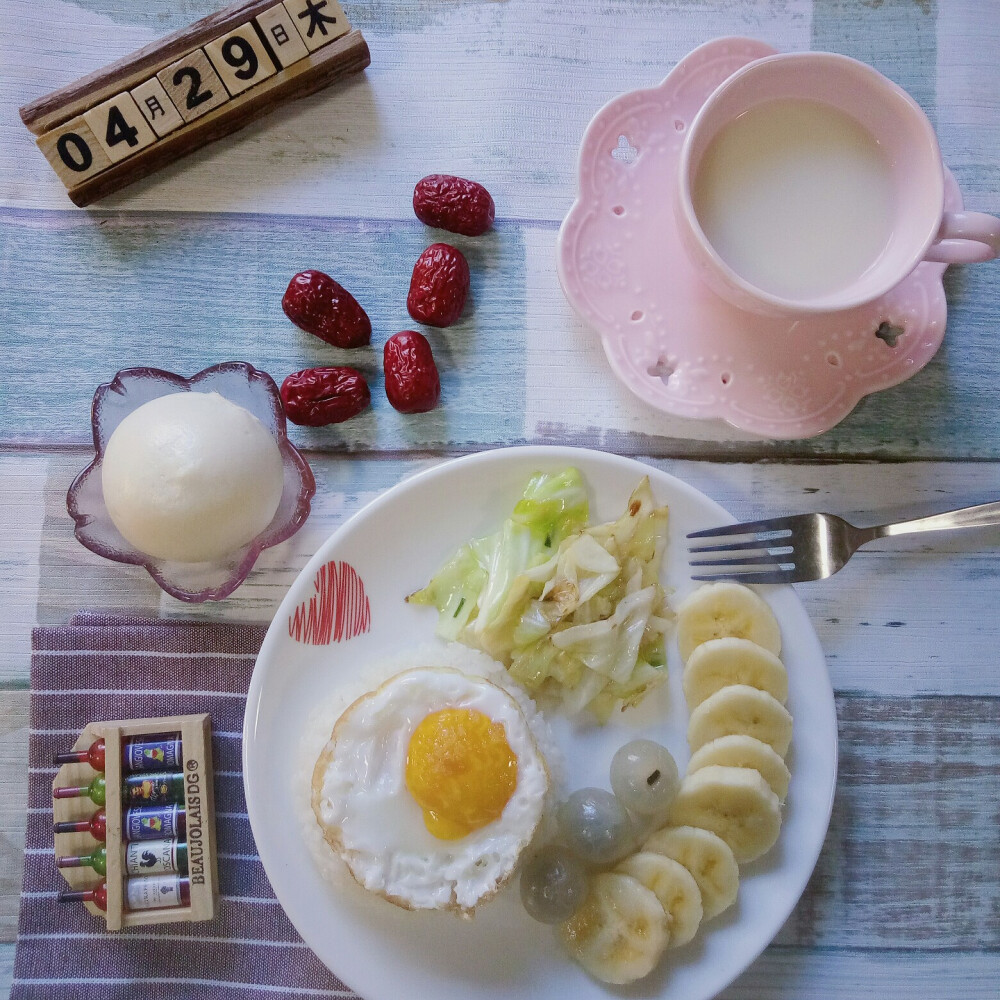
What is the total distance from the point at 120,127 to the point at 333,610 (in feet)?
3.43

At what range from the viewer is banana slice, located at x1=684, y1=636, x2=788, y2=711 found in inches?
60.1

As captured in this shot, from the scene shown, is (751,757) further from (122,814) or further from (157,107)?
(157,107)

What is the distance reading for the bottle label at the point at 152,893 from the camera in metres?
1.56

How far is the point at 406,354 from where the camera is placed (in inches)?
65.2

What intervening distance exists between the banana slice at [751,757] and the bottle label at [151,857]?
1012 mm

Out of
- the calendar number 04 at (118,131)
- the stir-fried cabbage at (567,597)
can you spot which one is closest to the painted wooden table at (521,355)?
the calendar number 04 at (118,131)

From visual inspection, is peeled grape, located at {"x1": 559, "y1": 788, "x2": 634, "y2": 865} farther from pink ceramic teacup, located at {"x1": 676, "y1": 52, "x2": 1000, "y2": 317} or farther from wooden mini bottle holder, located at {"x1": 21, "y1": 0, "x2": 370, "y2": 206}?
wooden mini bottle holder, located at {"x1": 21, "y1": 0, "x2": 370, "y2": 206}

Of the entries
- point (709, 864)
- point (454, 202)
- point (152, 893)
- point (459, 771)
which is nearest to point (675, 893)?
point (709, 864)

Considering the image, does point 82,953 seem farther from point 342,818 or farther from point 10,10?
point 10,10

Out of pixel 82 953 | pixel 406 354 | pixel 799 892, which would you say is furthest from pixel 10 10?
pixel 799 892

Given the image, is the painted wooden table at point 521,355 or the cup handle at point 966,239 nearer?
the cup handle at point 966,239

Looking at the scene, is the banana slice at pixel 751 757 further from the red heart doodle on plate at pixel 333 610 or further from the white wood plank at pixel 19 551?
the white wood plank at pixel 19 551

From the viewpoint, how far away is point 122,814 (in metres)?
1.57

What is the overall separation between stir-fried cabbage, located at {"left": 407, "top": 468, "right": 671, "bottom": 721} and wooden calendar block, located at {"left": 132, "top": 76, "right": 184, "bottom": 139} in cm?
101
